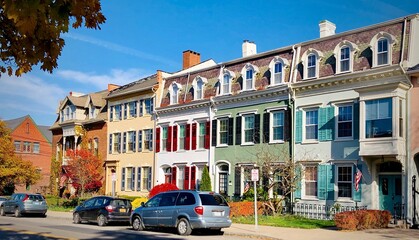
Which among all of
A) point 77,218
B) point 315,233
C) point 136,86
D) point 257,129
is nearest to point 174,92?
point 136,86

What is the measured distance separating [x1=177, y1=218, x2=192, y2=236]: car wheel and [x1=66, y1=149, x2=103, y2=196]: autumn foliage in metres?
24.9

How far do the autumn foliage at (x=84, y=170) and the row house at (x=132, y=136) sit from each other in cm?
89

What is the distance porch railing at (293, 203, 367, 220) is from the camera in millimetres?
26830

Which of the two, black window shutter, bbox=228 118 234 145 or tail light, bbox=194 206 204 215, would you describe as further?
black window shutter, bbox=228 118 234 145

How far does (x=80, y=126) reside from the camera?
50.5 meters

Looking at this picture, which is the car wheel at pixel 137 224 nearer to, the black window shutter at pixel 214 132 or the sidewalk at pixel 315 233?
the sidewalk at pixel 315 233

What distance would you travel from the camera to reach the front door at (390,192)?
25.3 metres

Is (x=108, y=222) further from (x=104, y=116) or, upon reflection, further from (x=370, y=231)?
(x=104, y=116)

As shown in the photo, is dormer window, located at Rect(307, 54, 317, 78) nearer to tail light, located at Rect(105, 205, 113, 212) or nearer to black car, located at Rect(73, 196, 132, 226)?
black car, located at Rect(73, 196, 132, 226)

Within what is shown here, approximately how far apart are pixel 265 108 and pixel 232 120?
322 cm

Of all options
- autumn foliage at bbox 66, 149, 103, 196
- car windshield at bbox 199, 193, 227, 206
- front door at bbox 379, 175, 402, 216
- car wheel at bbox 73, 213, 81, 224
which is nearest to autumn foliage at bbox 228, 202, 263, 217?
front door at bbox 379, 175, 402, 216

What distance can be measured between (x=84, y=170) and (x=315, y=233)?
28.4m

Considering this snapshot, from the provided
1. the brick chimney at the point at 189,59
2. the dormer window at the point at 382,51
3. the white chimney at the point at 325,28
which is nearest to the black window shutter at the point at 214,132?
the white chimney at the point at 325,28

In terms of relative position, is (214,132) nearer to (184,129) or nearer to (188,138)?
(188,138)
